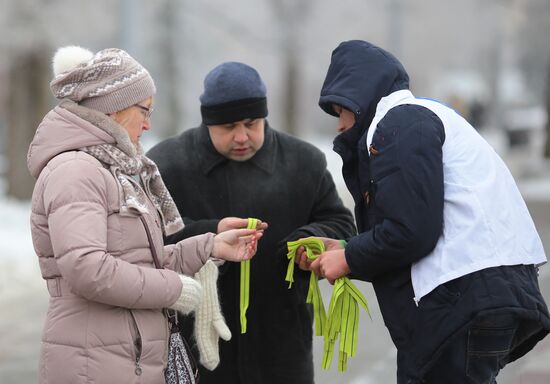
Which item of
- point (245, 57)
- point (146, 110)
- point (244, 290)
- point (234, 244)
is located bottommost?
point (245, 57)

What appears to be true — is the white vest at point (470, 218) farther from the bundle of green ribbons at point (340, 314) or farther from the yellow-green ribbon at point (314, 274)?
the yellow-green ribbon at point (314, 274)

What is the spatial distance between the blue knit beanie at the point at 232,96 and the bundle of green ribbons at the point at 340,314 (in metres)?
0.64

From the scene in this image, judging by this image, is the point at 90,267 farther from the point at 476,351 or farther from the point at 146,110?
the point at 476,351

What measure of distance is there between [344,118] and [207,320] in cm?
93

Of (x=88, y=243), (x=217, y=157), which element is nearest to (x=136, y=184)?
(x=88, y=243)

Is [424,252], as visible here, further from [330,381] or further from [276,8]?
[276,8]

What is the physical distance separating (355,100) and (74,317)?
1.19 metres

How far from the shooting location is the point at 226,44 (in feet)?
87.0

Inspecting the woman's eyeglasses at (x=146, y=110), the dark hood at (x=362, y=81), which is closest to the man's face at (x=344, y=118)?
the dark hood at (x=362, y=81)

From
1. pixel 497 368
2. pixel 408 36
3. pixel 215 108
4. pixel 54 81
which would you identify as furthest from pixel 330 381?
pixel 408 36

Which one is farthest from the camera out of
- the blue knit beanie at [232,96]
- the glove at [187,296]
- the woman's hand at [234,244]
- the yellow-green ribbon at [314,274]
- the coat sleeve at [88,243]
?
the blue knit beanie at [232,96]

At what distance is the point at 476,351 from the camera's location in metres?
3.25

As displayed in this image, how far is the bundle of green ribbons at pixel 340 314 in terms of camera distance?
3.78 m

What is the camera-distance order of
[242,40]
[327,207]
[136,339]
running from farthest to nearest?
[242,40], [327,207], [136,339]
